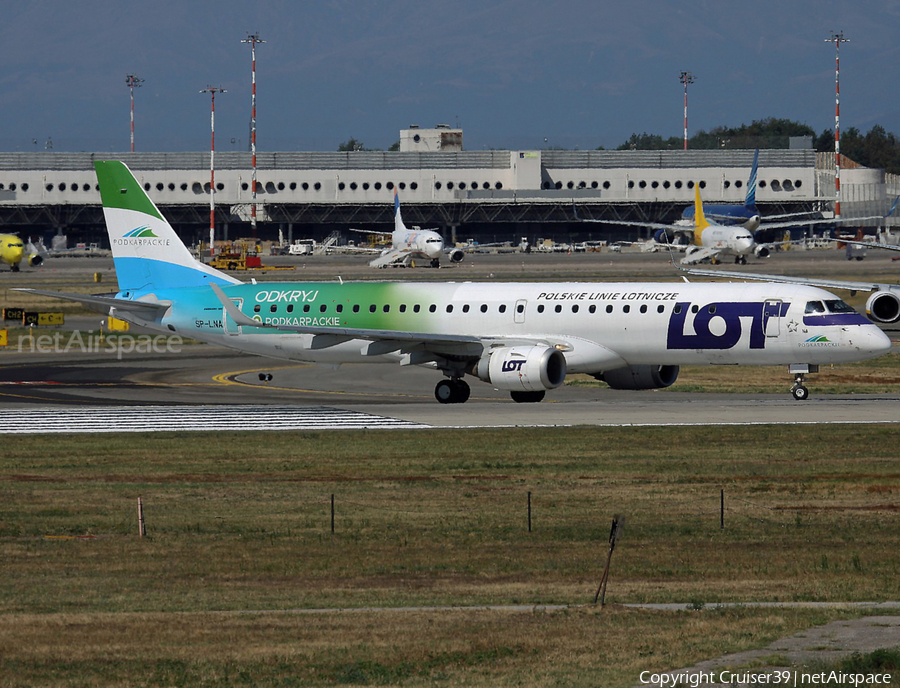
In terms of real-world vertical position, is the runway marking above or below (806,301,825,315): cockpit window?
below

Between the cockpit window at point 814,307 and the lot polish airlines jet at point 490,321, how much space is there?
5cm

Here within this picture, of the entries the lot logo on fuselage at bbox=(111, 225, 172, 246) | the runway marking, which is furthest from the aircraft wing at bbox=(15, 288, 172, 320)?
the runway marking

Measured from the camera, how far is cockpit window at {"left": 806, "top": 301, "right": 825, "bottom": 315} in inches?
1742

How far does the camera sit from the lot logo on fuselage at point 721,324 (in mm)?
44250

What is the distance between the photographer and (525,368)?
146 feet

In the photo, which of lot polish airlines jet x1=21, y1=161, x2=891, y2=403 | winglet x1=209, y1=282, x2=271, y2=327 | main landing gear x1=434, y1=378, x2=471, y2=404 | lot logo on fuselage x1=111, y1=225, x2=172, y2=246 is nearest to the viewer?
lot polish airlines jet x1=21, y1=161, x2=891, y2=403

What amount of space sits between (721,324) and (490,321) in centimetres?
827

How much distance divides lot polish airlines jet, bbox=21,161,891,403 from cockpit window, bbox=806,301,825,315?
0.15 ft

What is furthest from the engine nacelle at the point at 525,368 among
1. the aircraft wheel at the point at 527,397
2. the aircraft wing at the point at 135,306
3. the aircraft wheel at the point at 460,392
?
the aircraft wing at the point at 135,306

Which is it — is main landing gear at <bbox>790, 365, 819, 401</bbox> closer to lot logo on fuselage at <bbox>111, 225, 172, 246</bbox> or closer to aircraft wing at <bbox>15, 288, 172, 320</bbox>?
aircraft wing at <bbox>15, 288, 172, 320</bbox>

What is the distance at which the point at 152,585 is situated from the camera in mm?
21266

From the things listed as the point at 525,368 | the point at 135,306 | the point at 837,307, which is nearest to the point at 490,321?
the point at 525,368

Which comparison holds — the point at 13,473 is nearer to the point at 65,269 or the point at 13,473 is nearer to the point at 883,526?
the point at 883,526

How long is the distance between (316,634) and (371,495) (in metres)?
12.7
